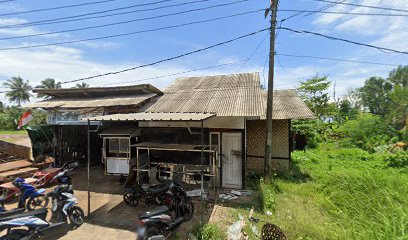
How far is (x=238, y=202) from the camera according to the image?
22.4ft

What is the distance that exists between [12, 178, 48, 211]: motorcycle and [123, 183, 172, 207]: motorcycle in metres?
2.56

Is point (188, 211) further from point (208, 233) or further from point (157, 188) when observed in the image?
point (208, 233)

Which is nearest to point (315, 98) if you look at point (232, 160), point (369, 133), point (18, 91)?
point (369, 133)

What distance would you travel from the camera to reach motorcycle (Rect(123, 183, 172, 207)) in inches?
233

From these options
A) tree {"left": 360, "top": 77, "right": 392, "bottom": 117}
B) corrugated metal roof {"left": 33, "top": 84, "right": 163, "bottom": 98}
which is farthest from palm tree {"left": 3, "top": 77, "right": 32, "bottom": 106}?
tree {"left": 360, "top": 77, "right": 392, "bottom": 117}

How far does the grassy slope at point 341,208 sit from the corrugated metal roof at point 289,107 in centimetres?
283

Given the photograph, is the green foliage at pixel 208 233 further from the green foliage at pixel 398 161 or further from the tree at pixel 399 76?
the tree at pixel 399 76

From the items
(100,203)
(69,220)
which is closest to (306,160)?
(100,203)

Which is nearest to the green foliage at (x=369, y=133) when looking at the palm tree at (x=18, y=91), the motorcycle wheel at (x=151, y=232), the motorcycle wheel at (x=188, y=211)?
the motorcycle wheel at (x=188, y=211)

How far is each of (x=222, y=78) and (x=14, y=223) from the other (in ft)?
33.5

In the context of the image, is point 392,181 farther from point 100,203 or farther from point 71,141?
point 71,141

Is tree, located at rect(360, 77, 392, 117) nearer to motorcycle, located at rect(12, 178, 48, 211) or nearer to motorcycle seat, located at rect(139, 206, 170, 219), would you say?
motorcycle seat, located at rect(139, 206, 170, 219)

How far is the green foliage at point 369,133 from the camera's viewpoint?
17.1 m

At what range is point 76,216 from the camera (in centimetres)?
550
